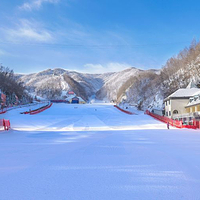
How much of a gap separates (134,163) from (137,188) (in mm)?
1796

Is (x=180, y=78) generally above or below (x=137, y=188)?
above

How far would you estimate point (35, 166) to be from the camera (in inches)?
197

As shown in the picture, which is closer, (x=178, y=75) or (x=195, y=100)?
(x=195, y=100)

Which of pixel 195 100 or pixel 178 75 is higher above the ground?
pixel 178 75

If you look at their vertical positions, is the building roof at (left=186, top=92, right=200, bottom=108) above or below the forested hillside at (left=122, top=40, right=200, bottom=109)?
below

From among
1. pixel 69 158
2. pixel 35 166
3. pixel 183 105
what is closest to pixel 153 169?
pixel 69 158

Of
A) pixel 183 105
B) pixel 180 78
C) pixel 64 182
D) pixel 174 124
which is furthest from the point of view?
pixel 180 78

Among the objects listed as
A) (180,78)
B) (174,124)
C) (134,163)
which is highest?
(180,78)

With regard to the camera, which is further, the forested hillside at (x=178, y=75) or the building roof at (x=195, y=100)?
the forested hillside at (x=178, y=75)

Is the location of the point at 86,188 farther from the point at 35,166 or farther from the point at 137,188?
the point at 35,166

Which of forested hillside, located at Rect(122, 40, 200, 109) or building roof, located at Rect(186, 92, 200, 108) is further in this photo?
forested hillside, located at Rect(122, 40, 200, 109)

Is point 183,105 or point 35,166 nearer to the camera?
point 35,166

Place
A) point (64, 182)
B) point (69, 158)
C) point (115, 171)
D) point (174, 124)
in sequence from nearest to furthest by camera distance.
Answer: point (64, 182) → point (115, 171) → point (69, 158) → point (174, 124)

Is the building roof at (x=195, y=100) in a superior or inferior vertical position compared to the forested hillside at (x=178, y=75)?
inferior
